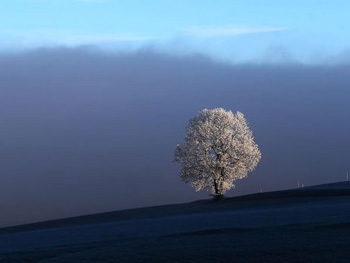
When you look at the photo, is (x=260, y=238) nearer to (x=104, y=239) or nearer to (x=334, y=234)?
(x=334, y=234)

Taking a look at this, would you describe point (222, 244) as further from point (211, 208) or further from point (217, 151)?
point (217, 151)

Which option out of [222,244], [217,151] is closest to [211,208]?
[217,151]

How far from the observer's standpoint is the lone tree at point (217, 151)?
60.5m

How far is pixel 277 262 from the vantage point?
19672mm

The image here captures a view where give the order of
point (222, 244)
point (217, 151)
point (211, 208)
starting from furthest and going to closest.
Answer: point (217, 151) → point (211, 208) → point (222, 244)

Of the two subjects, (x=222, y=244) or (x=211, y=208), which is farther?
(x=211, y=208)

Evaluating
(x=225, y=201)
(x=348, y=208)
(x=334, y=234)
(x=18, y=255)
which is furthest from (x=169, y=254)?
(x=225, y=201)

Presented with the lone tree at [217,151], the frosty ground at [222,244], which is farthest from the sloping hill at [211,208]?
the frosty ground at [222,244]

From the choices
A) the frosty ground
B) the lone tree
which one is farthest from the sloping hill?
the frosty ground

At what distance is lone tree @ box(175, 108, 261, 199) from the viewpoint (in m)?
60.5

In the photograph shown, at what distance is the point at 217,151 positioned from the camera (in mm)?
60938

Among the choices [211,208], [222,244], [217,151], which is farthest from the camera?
[217,151]

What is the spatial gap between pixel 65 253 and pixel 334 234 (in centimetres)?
865

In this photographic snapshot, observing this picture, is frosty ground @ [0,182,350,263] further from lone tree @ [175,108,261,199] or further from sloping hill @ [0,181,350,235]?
lone tree @ [175,108,261,199]
